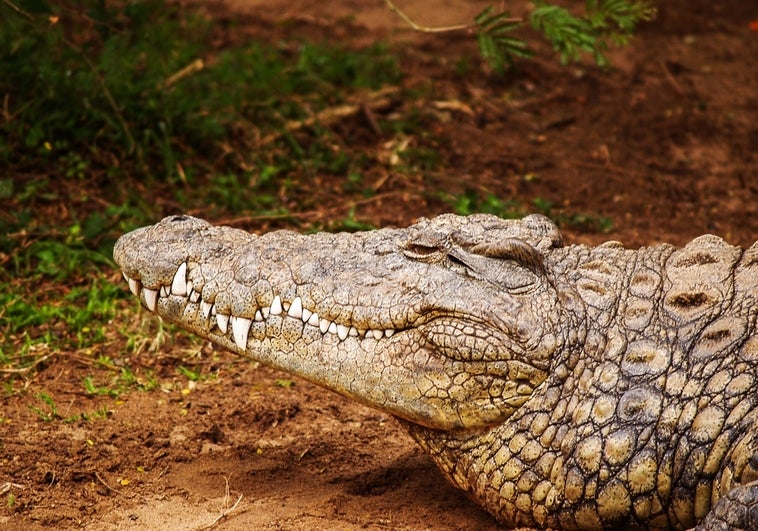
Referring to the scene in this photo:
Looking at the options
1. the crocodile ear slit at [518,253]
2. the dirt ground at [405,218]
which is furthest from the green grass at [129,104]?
the crocodile ear slit at [518,253]

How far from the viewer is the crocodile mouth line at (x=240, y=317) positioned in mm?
3406

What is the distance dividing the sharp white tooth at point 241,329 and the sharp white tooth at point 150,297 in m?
0.34

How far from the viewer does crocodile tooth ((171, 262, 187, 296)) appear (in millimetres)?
3559

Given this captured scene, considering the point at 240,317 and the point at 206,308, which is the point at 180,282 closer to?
the point at 206,308

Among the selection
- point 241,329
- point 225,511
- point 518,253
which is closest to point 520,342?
point 518,253

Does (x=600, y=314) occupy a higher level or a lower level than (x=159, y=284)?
higher

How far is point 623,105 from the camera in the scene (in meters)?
8.27

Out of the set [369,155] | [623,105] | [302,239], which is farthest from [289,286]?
[623,105]

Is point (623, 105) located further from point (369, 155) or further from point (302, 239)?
point (302, 239)

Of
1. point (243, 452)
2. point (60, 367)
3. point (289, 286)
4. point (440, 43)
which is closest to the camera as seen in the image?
point (289, 286)

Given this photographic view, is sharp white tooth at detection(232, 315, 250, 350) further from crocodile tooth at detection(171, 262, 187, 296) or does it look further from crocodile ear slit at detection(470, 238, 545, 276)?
crocodile ear slit at detection(470, 238, 545, 276)

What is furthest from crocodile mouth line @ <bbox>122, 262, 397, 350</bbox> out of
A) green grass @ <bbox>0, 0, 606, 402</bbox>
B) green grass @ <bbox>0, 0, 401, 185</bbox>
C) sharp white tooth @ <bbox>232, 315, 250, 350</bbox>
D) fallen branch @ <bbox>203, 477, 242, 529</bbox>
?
green grass @ <bbox>0, 0, 401, 185</bbox>

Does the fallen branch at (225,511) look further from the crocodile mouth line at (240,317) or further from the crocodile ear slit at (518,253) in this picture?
the crocodile ear slit at (518,253)

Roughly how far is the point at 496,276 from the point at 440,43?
20.8 feet
